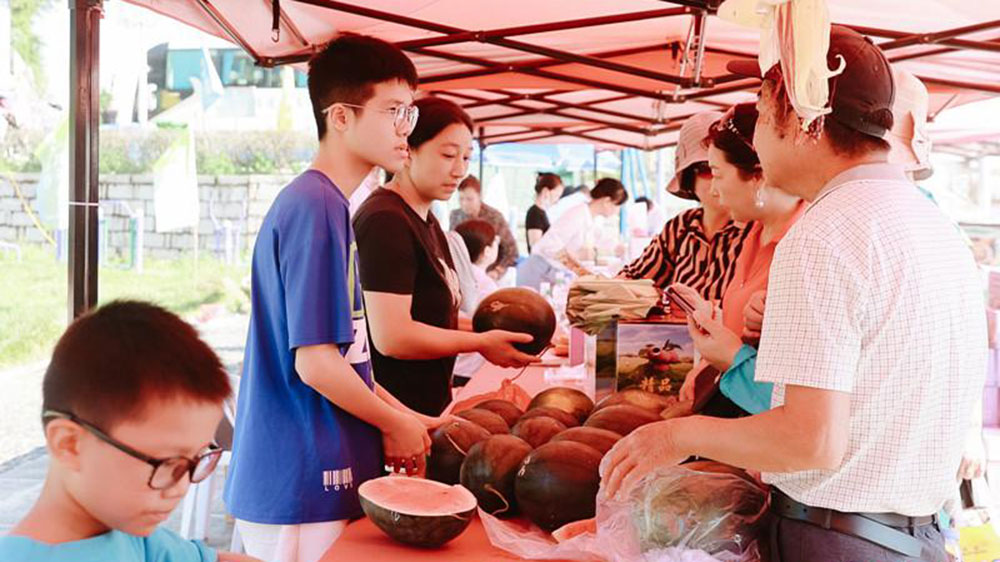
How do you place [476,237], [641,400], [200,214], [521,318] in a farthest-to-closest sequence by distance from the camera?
[200,214] → [476,237] → [521,318] → [641,400]

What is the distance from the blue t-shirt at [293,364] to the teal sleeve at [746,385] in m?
0.83

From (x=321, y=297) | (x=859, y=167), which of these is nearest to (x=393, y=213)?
(x=321, y=297)

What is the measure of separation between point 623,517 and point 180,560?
93 centimetres

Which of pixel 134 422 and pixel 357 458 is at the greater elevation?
pixel 134 422

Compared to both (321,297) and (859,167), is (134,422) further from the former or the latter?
(859,167)

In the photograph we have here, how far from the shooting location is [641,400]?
2801 mm

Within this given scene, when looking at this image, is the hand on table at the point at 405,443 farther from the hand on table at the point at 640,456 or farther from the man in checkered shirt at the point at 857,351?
the man in checkered shirt at the point at 857,351

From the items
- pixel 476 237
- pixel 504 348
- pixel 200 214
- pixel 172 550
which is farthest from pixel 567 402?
pixel 200 214

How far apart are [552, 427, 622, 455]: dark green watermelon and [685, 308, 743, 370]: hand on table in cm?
29

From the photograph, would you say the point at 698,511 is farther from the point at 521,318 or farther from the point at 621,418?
the point at 521,318

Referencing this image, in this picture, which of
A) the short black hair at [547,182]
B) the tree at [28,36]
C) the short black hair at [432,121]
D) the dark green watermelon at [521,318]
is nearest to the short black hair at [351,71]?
the short black hair at [432,121]

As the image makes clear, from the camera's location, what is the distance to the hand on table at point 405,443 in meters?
2.28

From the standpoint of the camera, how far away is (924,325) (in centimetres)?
167

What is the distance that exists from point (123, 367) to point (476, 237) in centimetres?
548
